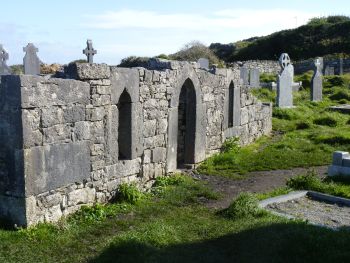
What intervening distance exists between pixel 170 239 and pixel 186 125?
5052 millimetres

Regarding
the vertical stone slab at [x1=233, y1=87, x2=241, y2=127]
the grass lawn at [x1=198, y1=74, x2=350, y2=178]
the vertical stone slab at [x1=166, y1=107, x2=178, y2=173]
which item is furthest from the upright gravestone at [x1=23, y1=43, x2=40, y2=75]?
the vertical stone slab at [x1=166, y1=107, x2=178, y2=173]

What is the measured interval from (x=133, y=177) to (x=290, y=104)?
478 inches

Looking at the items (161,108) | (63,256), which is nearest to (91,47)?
(161,108)

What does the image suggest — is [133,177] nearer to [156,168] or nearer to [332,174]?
[156,168]

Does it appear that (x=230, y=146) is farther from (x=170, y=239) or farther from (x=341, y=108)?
(x=341, y=108)

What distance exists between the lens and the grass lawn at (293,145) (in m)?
11.3

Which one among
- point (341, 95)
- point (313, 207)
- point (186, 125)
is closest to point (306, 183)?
point (313, 207)

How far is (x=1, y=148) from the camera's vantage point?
22.1 ft

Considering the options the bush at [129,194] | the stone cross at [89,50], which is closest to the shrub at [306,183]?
the bush at [129,194]

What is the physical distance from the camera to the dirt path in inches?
352

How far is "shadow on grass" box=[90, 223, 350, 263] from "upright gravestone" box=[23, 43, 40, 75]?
1458 cm

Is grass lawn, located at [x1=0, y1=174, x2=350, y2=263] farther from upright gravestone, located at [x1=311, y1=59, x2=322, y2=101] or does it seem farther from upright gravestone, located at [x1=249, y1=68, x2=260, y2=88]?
upright gravestone, located at [x1=249, y1=68, x2=260, y2=88]

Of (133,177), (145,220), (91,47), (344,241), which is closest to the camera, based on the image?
(344,241)

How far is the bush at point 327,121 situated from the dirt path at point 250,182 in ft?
19.3
